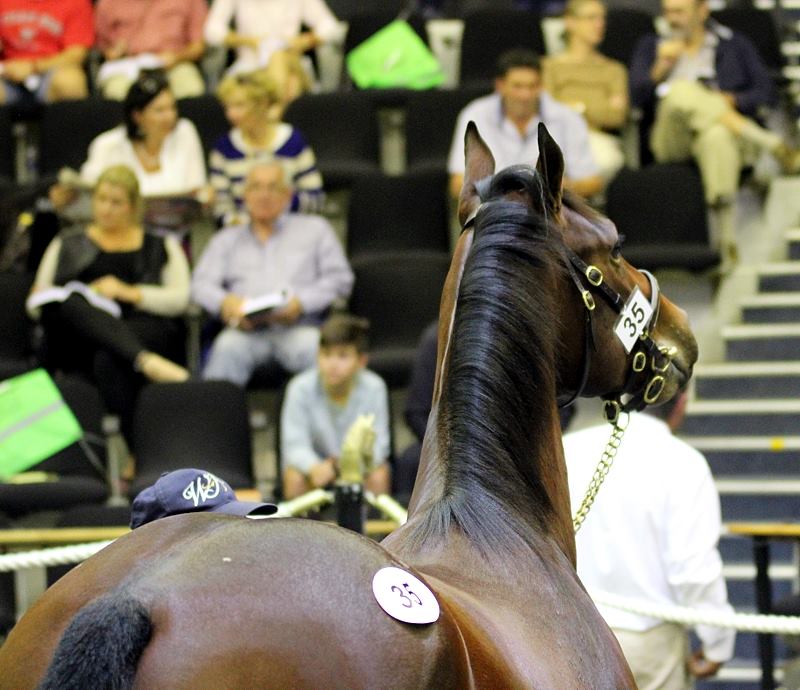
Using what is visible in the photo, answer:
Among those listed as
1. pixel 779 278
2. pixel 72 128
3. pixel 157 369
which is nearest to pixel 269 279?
pixel 157 369

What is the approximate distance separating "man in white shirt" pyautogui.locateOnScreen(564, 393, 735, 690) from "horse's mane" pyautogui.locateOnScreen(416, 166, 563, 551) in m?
1.91

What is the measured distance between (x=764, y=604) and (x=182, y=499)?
408 cm

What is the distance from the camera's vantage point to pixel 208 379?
28.0ft

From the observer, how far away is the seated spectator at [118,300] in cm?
869

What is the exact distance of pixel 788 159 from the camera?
1025cm

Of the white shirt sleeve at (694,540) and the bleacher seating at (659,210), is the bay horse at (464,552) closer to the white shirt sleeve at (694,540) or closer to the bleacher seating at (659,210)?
the white shirt sleeve at (694,540)

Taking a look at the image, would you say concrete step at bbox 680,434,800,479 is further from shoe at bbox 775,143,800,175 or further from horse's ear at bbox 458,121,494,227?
horse's ear at bbox 458,121,494,227

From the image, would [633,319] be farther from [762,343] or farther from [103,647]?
[762,343]

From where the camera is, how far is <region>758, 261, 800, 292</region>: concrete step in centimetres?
993

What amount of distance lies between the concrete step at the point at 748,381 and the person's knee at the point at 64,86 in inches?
183

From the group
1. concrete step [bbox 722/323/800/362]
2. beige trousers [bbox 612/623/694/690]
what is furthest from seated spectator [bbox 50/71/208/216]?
beige trousers [bbox 612/623/694/690]

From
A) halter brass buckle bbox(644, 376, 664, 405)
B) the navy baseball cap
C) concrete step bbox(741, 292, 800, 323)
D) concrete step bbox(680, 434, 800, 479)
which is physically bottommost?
concrete step bbox(680, 434, 800, 479)

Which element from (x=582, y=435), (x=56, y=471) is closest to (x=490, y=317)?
(x=582, y=435)

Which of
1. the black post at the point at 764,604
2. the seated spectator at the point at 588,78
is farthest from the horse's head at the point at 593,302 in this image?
the seated spectator at the point at 588,78
